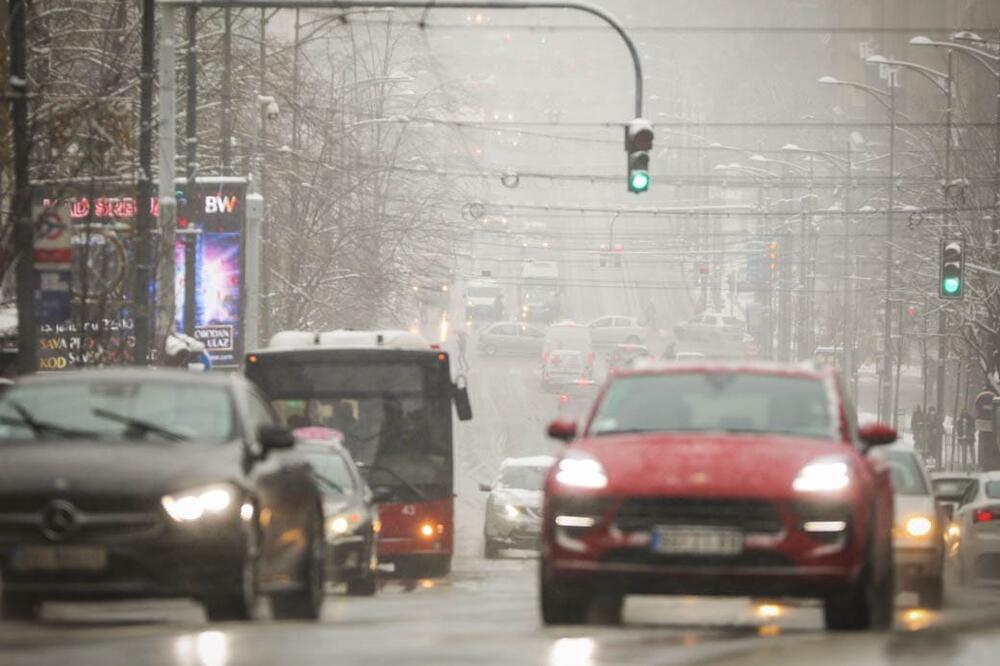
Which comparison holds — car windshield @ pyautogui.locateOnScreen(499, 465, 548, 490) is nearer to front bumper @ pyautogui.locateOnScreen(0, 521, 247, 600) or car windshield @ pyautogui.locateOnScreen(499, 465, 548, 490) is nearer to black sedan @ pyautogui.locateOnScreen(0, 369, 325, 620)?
black sedan @ pyautogui.locateOnScreen(0, 369, 325, 620)

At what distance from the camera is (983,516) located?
28.5m

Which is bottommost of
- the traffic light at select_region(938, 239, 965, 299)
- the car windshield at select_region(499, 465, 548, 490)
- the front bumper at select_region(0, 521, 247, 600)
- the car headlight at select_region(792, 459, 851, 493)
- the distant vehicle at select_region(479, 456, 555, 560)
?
the distant vehicle at select_region(479, 456, 555, 560)

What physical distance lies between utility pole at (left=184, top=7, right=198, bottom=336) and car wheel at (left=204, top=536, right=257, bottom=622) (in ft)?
66.7

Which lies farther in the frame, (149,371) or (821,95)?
(821,95)

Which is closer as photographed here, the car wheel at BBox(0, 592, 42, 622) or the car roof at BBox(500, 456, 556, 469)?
the car wheel at BBox(0, 592, 42, 622)

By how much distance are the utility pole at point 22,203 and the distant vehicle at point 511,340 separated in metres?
77.6

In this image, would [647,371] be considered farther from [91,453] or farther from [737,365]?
[91,453]

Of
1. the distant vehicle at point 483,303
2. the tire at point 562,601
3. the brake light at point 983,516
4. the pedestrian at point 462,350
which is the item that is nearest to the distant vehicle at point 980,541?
the brake light at point 983,516

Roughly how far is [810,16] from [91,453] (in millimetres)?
163941

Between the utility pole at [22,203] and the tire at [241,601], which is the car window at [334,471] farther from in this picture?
the tire at [241,601]

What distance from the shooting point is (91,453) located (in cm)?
1332

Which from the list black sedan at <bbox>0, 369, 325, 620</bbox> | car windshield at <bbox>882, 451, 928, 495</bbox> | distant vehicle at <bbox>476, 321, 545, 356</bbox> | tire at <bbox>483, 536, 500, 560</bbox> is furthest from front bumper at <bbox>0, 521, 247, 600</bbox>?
distant vehicle at <bbox>476, 321, 545, 356</bbox>

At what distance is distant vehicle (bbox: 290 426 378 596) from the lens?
21.1 meters

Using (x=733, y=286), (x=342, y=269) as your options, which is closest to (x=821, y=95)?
(x=733, y=286)
